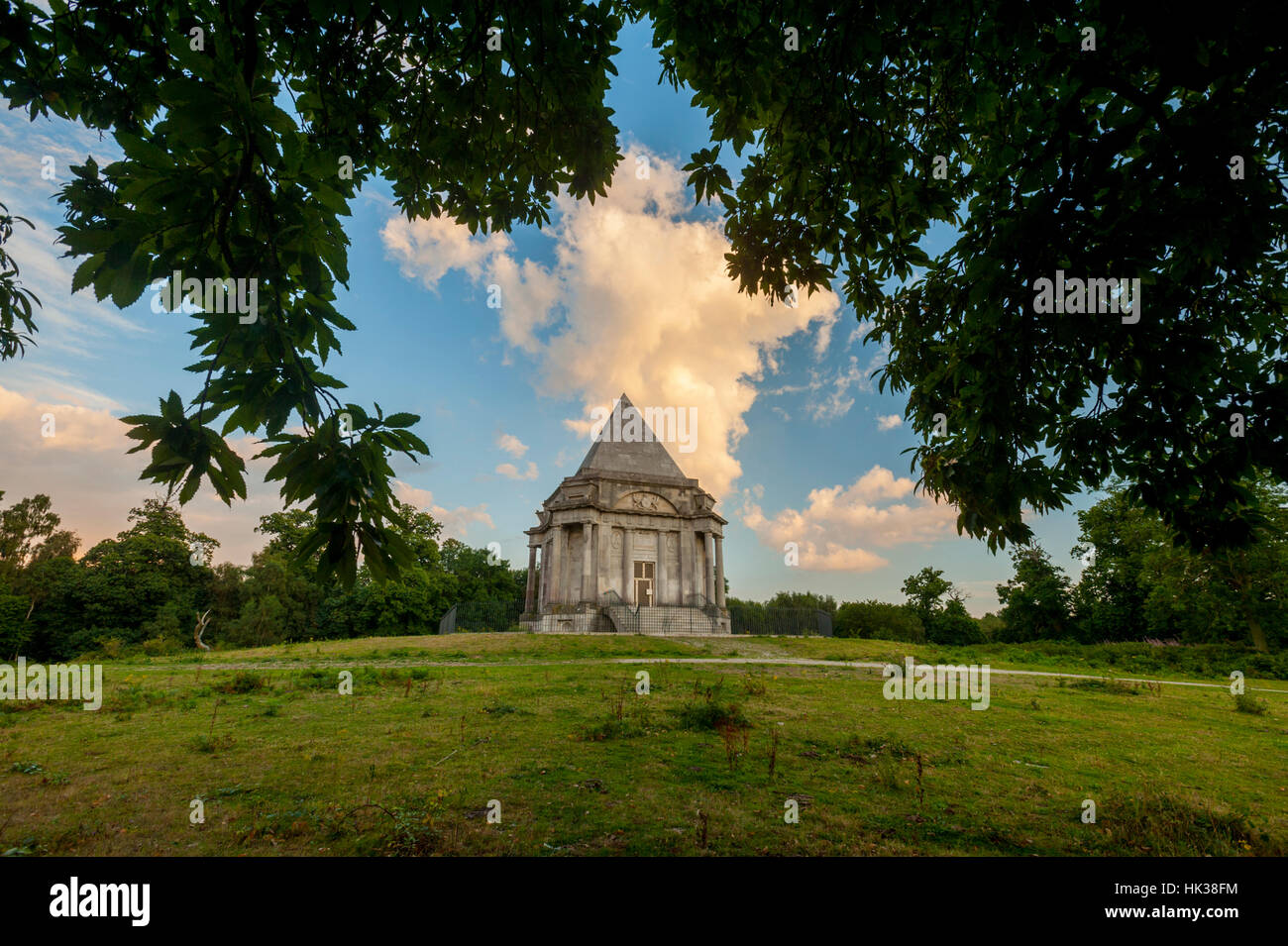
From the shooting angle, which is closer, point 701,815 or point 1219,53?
point 1219,53

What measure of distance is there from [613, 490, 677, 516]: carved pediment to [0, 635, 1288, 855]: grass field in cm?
2400

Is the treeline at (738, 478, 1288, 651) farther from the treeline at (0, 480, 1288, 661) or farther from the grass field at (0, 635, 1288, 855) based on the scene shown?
the grass field at (0, 635, 1288, 855)

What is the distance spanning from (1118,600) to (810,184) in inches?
1855

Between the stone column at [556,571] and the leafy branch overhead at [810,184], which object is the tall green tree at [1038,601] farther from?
the leafy branch overhead at [810,184]

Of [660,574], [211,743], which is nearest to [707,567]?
[660,574]

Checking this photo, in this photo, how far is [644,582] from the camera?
117 feet

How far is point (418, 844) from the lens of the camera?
3.90m

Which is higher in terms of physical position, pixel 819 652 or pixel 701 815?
pixel 701 815

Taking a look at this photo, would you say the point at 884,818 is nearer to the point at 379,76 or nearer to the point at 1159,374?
the point at 1159,374

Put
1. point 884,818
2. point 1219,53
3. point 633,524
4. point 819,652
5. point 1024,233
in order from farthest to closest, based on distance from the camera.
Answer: point 633,524 < point 819,652 < point 884,818 < point 1024,233 < point 1219,53

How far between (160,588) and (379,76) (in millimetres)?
54054

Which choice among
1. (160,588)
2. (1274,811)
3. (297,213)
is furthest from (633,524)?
(160,588)

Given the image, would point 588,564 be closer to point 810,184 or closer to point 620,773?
point 620,773

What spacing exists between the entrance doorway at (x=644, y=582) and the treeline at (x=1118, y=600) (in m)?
13.2
